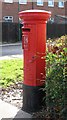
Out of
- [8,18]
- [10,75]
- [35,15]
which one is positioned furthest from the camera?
[8,18]

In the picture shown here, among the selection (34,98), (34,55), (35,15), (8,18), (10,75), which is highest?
(35,15)

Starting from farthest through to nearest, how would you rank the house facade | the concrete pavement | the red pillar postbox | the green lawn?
the house facade, the green lawn, the red pillar postbox, the concrete pavement

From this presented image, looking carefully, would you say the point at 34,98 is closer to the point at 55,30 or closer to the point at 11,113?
the point at 11,113

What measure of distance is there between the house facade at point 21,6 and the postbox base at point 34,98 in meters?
30.8

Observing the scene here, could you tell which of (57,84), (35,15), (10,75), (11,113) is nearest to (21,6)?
(10,75)

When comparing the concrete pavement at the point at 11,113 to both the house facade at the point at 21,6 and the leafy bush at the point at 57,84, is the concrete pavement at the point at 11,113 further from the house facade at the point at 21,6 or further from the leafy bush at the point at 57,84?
the house facade at the point at 21,6

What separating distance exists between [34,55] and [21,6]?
108 feet

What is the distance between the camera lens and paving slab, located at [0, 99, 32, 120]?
5766 mm

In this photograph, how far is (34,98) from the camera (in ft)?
19.6

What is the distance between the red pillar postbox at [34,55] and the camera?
5.90 metres

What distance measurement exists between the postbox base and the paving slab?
155 mm

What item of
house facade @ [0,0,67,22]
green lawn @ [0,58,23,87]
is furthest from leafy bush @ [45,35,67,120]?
house facade @ [0,0,67,22]

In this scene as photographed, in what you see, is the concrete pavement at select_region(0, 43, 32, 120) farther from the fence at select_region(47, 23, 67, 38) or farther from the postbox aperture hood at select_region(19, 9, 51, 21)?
the fence at select_region(47, 23, 67, 38)

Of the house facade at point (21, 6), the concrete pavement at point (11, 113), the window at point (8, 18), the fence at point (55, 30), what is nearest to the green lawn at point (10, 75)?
the concrete pavement at point (11, 113)
